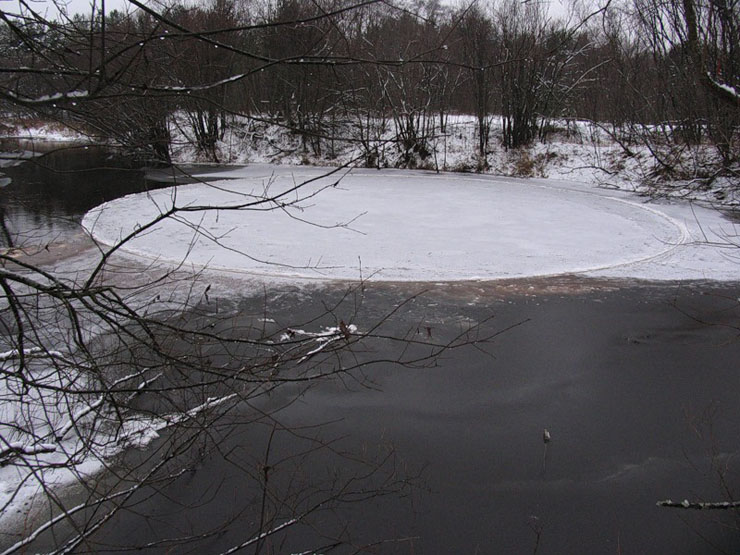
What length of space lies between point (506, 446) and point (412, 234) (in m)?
5.92

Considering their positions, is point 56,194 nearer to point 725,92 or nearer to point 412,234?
point 412,234

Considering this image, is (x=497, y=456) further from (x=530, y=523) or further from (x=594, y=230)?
(x=594, y=230)

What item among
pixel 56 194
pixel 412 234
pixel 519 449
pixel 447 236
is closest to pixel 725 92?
pixel 519 449

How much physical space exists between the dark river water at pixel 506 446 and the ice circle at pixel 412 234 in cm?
150

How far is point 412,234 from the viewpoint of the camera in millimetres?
10047

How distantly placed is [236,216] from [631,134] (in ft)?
36.9

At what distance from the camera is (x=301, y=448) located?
14.6 ft

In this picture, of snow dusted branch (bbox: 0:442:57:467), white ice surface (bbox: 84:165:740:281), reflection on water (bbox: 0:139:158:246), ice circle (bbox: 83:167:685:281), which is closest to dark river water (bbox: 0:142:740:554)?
snow dusted branch (bbox: 0:442:57:467)

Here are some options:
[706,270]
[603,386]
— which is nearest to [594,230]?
[706,270]

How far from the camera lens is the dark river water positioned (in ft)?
11.9

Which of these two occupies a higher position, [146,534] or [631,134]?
[631,134]

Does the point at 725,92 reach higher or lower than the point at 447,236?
higher

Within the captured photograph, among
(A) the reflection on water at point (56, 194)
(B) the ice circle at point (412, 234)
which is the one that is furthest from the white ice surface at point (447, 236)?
(A) the reflection on water at point (56, 194)

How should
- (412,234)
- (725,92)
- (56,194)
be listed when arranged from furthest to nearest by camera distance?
(56,194), (412,234), (725,92)
